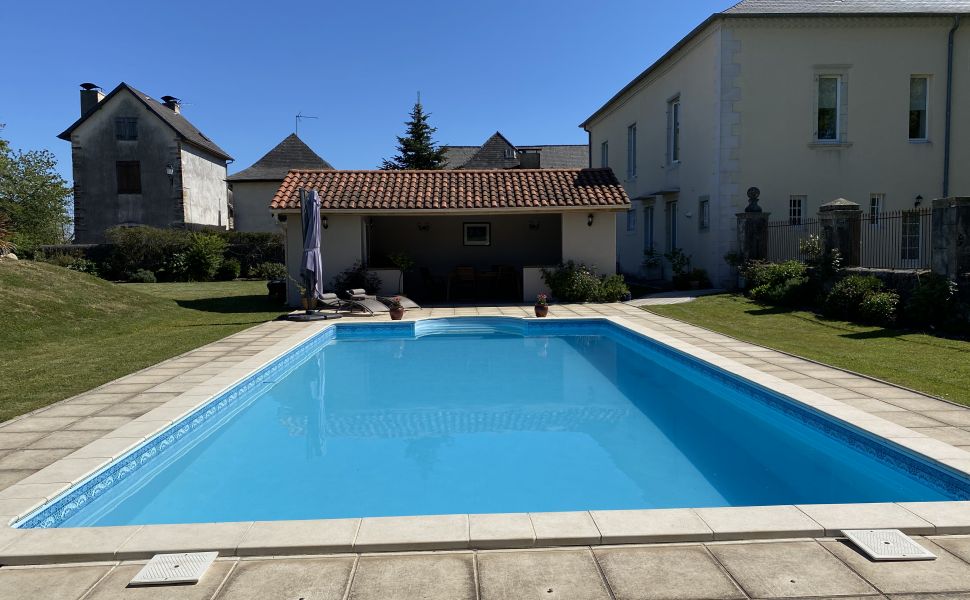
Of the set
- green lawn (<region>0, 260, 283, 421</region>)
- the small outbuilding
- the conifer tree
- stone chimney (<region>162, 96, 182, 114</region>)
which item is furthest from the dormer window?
the small outbuilding

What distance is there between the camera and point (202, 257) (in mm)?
26641

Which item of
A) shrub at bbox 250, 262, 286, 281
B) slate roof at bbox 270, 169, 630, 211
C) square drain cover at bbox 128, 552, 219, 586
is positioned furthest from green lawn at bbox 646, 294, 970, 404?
shrub at bbox 250, 262, 286, 281

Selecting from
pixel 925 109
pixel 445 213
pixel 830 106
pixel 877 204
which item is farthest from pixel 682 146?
pixel 445 213

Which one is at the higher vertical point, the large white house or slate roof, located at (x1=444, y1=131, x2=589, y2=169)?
slate roof, located at (x1=444, y1=131, x2=589, y2=169)

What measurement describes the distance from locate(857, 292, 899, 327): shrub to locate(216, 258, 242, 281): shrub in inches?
939

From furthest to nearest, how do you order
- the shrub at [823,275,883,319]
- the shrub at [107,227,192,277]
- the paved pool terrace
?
1. the shrub at [107,227,192,277]
2. the shrub at [823,275,883,319]
3. the paved pool terrace

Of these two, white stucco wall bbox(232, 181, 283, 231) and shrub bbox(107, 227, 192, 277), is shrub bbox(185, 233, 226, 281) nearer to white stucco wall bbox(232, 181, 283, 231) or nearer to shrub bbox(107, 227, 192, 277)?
Answer: shrub bbox(107, 227, 192, 277)

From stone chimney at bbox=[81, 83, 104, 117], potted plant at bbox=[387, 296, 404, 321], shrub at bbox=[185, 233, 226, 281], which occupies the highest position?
stone chimney at bbox=[81, 83, 104, 117]

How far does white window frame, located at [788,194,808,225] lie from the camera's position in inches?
683

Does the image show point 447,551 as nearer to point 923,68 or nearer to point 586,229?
point 586,229

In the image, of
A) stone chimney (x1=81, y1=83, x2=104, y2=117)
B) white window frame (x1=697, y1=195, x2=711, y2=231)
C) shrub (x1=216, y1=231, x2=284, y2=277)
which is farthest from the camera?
stone chimney (x1=81, y1=83, x2=104, y2=117)

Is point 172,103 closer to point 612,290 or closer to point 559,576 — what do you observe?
point 612,290

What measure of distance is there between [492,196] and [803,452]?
1203cm

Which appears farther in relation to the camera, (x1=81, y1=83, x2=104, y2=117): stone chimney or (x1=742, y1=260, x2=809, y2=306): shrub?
(x1=81, y1=83, x2=104, y2=117): stone chimney
